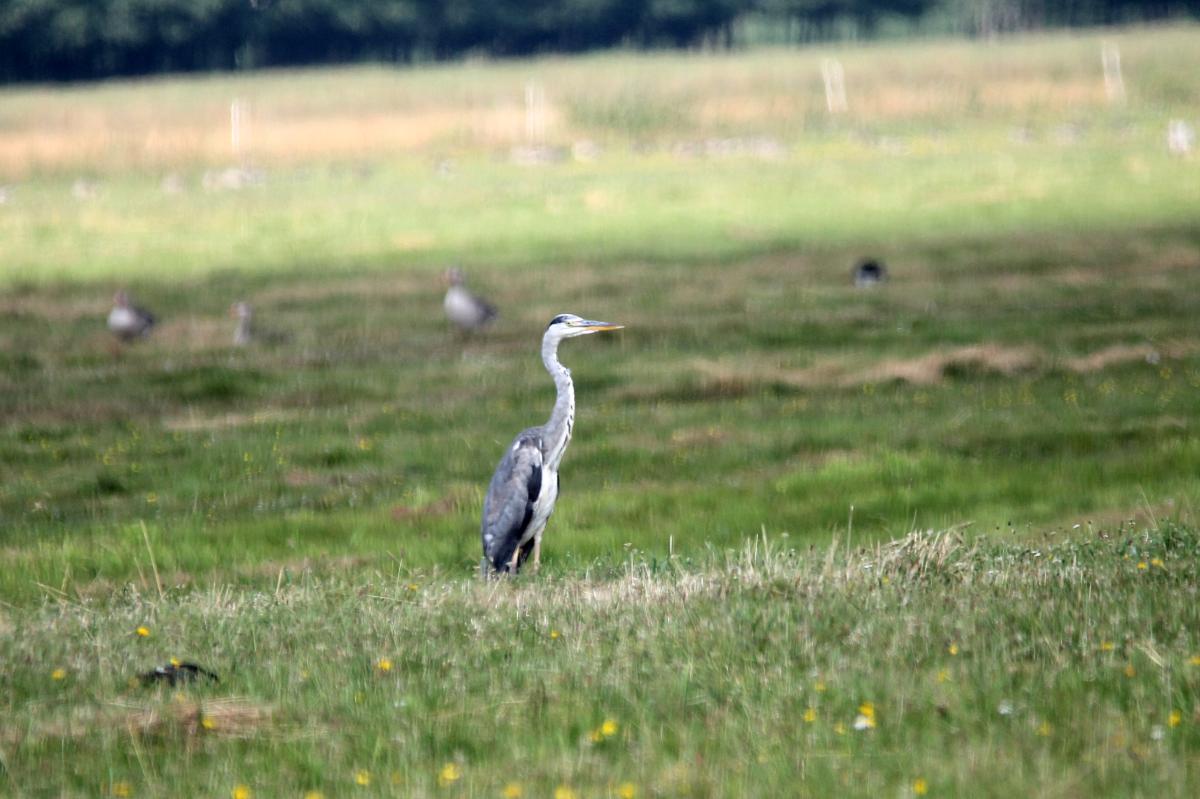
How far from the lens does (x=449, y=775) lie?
667 cm

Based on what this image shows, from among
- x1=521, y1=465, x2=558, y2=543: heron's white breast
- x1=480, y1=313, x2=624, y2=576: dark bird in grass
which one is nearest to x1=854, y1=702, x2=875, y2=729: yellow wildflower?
x1=480, y1=313, x2=624, y2=576: dark bird in grass

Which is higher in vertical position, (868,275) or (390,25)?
(390,25)

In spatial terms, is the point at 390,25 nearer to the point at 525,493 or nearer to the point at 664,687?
the point at 525,493

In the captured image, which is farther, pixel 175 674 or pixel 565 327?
pixel 565 327

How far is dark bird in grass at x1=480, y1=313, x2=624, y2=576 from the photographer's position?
11961 mm

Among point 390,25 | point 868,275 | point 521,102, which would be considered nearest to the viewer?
point 868,275

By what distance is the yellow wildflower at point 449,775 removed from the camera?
670 centimetres

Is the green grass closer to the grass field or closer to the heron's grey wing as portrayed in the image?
the grass field

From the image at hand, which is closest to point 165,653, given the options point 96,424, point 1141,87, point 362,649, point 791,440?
point 362,649

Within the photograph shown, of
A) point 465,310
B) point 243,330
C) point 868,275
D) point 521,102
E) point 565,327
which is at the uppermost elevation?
point 565,327

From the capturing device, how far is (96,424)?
64.4ft

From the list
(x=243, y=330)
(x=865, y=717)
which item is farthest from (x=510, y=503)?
(x=243, y=330)

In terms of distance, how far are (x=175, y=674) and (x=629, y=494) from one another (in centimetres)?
767

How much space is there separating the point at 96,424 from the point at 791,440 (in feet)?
27.6
